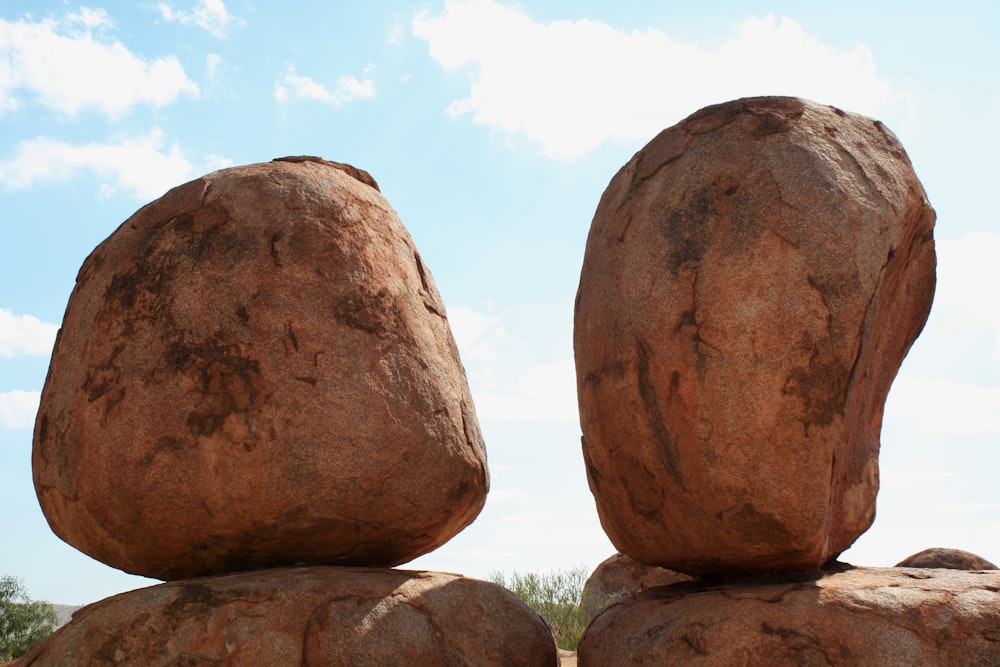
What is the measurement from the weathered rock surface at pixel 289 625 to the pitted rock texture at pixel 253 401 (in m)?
0.23

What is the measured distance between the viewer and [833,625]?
307 cm

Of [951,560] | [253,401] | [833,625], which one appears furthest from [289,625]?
[951,560]

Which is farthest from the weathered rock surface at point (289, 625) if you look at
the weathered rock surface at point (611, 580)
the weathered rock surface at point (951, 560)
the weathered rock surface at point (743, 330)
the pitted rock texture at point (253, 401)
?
the weathered rock surface at point (611, 580)

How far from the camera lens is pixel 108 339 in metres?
3.54

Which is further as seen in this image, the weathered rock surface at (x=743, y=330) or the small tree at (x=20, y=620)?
the small tree at (x=20, y=620)

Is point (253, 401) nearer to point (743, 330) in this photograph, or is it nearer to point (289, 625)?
point (289, 625)

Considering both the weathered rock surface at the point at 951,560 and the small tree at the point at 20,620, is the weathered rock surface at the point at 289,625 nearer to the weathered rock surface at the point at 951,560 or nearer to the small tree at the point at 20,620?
the weathered rock surface at the point at 951,560

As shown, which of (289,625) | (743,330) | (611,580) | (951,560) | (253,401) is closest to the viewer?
(289,625)

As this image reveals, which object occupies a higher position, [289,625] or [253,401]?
[253,401]

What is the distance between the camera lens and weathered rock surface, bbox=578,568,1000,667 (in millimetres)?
3016

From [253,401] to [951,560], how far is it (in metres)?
4.66

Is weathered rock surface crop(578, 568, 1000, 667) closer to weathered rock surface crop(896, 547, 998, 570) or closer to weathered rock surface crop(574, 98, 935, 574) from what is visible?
weathered rock surface crop(574, 98, 935, 574)

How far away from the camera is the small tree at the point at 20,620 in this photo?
38.8ft

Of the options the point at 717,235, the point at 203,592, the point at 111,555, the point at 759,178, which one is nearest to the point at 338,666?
the point at 203,592
